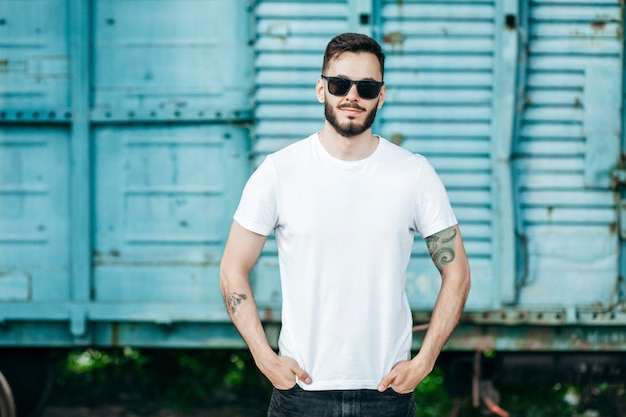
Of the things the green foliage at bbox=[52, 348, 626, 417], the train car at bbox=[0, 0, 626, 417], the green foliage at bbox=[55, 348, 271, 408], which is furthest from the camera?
the green foliage at bbox=[55, 348, 271, 408]

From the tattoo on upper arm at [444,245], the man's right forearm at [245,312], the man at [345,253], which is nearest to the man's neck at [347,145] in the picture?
the man at [345,253]

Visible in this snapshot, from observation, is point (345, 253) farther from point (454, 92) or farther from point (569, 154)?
point (569, 154)

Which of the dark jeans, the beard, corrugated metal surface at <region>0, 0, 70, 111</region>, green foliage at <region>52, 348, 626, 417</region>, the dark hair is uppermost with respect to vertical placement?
corrugated metal surface at <region>0, 0, 70, 111</region>

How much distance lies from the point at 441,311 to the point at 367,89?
2.28 ft

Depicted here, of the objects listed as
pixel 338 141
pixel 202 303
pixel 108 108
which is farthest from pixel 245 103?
pixel 338 141

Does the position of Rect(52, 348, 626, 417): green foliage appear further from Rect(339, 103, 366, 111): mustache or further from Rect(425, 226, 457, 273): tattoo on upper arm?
Rect(339, 103, 366, 111): mustache

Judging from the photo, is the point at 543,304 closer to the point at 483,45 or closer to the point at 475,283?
the point at 475,283

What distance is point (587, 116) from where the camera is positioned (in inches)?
186

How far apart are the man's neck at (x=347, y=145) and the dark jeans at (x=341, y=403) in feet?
2.29

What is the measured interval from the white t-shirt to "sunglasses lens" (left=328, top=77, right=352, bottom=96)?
0.19 metres

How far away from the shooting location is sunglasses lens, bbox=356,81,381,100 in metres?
2.30

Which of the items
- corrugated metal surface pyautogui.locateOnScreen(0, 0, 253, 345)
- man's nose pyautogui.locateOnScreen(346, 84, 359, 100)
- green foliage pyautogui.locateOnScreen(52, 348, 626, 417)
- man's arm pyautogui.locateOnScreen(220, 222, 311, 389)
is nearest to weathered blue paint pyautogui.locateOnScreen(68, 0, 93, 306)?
corrugated metal surface pyautogui.locateOnScreen(0, 0, 253, 345)

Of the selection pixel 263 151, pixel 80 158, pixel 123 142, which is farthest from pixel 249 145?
pixel 80 158

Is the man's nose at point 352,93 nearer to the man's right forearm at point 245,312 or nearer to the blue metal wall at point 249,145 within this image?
the man's right forearm at point 245,312
